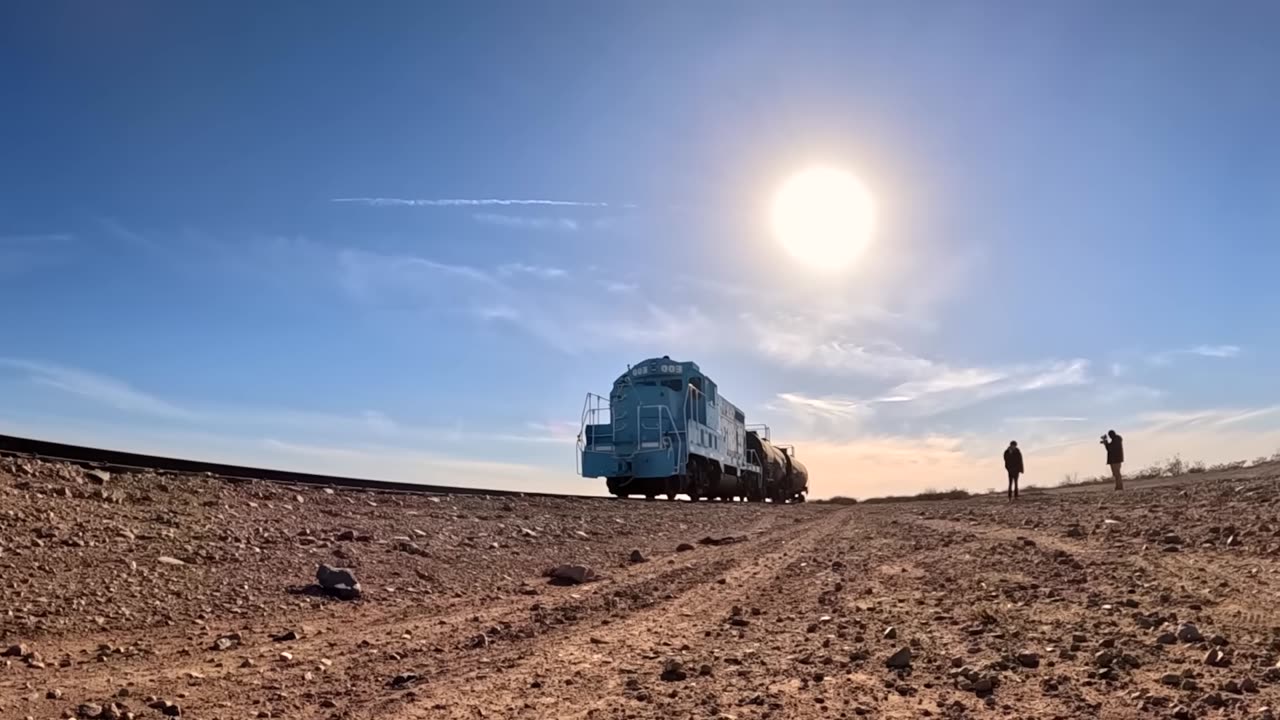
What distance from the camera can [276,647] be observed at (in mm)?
5750

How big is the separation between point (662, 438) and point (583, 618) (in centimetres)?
1907

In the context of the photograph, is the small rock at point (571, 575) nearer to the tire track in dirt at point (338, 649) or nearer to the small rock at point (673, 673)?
the tire track in dirt at point (338, 649)

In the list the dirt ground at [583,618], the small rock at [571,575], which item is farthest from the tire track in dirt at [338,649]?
the small rock at [571,575]

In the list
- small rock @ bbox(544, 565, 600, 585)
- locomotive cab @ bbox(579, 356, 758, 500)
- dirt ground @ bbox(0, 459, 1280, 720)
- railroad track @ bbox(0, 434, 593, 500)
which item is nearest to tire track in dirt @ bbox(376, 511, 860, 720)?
dirt ground @ bbox(0, 459, 1280, 720)

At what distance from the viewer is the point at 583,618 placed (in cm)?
683

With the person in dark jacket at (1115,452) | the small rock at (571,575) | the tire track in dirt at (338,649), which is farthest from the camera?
the person in dark jacket at (1115,452)

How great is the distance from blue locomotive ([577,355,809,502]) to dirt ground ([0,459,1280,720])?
1439 centimetres

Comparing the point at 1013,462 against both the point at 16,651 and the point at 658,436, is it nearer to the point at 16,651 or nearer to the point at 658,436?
the point at 658,436

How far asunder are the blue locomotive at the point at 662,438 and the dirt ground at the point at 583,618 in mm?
14391

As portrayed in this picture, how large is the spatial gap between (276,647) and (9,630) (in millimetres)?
1823

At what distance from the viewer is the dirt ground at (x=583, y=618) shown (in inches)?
169

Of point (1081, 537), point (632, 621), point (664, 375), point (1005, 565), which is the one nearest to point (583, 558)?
point (632, 621)

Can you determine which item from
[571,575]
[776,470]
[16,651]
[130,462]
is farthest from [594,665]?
[776,470]

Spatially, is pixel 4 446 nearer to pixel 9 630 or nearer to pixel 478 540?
pixel 9 630
